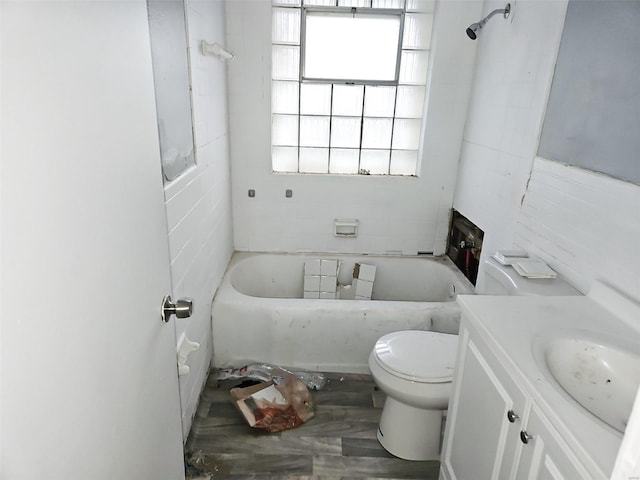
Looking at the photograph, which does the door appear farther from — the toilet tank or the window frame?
the window frame

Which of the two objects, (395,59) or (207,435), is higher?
(395,59)

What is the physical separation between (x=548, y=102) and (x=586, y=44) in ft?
0.93

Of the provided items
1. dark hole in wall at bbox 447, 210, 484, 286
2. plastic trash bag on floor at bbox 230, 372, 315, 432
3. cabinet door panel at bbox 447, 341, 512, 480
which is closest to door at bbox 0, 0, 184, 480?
cabinet door panel at bbox 447, 341, 512, 480

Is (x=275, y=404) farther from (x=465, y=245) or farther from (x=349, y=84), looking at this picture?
(x=349, y=84)

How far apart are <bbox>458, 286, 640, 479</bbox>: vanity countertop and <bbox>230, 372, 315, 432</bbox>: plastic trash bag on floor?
3.48 ft

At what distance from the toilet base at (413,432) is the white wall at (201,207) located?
2.94 ft

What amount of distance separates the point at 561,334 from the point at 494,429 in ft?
1.07

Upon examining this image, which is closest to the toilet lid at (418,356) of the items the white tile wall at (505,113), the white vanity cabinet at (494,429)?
the white vanity cabinet at (494,429)

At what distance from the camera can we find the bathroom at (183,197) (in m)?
0.51

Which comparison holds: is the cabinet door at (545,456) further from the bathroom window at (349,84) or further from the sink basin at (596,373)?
the bathroom window at (349,84)

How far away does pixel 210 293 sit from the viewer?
90.5 inches

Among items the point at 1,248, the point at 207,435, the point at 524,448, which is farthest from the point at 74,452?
the point at 207,435

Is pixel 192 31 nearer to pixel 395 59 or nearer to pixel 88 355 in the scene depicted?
pixel 395 59

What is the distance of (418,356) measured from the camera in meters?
1.81
